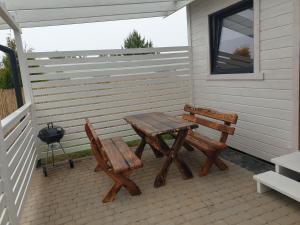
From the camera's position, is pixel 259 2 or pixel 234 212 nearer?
pixel 234 212

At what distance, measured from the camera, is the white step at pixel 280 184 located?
8.07 feet

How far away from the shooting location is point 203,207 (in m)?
2.68

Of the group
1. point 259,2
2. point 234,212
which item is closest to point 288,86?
point 259,2

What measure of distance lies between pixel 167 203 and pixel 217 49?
3098 millimetres

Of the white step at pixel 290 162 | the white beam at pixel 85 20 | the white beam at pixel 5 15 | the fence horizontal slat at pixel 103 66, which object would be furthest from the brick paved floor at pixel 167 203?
the white beam at pixel 85 20

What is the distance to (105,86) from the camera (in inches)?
192

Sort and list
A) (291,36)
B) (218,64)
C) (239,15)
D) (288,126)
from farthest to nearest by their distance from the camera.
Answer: (218,64)
(239,15)
(288,126)
(291,36)

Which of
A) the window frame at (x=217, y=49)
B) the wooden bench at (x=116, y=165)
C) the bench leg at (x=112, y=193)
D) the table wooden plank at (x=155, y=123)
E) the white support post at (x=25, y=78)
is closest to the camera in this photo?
the wooden bench at (x=116, y=165)

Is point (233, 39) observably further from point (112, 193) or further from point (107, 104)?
point (112, 193)

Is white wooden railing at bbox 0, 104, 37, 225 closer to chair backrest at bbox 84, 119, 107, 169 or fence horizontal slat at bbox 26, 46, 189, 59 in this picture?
chair backrest at bbox 84, 119, 107, 169

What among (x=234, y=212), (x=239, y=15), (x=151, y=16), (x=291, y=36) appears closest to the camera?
(x=234, y=212)

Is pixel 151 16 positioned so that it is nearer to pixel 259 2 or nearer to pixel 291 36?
pixel 259 2

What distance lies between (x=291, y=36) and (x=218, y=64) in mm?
1674

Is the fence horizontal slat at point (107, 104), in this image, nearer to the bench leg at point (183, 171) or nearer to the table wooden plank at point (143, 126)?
the table wooden plank at point (143, 126)
